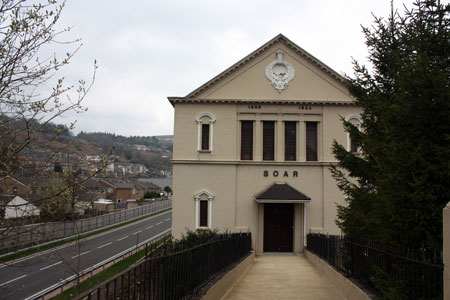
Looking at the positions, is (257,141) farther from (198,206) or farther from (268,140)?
(198,206)

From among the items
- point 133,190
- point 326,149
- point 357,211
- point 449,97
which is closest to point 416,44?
point 449,97

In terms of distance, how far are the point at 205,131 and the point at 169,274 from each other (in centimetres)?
1869

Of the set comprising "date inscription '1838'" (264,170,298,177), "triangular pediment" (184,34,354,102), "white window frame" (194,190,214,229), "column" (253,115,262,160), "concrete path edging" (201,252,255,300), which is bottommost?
"concrete path edging" (201,252,255,300)

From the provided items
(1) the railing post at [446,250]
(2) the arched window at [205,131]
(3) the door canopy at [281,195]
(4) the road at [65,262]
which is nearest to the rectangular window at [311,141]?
(3) the door canopy at [281,195]

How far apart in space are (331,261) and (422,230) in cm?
722

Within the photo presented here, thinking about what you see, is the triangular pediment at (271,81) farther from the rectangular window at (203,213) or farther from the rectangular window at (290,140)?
the rectangular window at (203,213)

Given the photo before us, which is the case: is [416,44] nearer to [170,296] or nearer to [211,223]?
[170,296]

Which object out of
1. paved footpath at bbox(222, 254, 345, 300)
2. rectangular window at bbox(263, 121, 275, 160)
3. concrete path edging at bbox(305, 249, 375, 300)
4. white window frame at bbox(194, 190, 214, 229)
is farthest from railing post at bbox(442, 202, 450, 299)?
rectangular window at bbox(263, 121, 275, 160)

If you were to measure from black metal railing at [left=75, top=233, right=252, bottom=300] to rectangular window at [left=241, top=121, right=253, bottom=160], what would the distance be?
1333cm

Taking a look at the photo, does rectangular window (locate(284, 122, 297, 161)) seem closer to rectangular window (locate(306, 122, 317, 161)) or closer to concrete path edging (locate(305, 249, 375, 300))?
rectangular window (locate(306, 122, 317, 161))

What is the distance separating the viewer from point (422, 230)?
614 centimetres

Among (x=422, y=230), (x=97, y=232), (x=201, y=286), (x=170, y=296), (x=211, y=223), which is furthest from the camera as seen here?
(x=97, y=232)

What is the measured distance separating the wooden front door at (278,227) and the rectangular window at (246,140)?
10.6 feet

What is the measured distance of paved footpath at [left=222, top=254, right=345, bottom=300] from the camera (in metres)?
10.4
